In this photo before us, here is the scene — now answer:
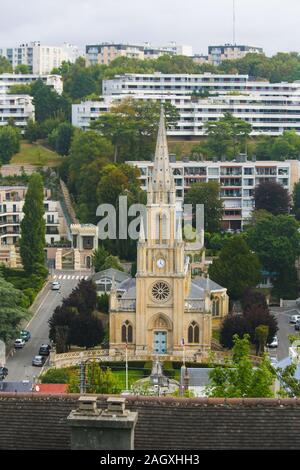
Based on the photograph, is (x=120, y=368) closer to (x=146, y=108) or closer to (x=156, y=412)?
(x=156, y=412)

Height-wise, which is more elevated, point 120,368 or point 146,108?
point 146,108

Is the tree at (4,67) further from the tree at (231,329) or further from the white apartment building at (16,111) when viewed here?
the tree at (231,329)

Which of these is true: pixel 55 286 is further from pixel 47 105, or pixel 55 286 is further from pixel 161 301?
pixel 47 105

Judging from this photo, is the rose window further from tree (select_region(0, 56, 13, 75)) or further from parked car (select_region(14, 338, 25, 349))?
tree (select_region(0, 56, 13, 75))

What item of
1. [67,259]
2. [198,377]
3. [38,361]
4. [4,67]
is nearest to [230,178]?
[67,259]

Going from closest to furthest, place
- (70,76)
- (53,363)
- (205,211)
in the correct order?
1. (53,363)
2. (205,211)
3. (70,76)

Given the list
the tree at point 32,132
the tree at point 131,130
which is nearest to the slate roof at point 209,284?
the tree at point 131,130

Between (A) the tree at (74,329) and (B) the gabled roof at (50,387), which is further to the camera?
(A) the tree at (74,329)

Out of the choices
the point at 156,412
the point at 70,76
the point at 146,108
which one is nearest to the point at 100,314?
the point at 146,108
